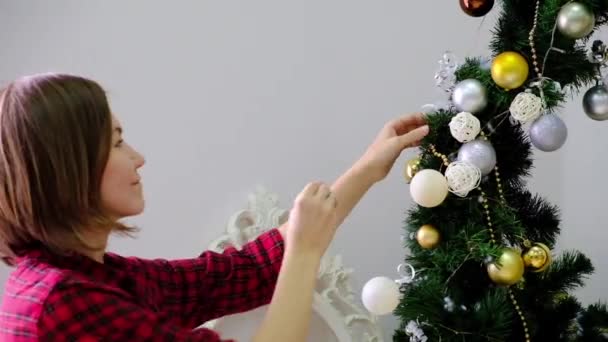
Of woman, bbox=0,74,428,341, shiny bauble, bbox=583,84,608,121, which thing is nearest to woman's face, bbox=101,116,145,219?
woman, bbox=0,74,428,341

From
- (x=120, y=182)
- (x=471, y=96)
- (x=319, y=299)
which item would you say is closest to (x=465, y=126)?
(x=471, y=96)

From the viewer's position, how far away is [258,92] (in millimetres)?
1285

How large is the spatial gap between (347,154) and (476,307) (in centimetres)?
60

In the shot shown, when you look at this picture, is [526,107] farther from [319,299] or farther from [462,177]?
[319,299]

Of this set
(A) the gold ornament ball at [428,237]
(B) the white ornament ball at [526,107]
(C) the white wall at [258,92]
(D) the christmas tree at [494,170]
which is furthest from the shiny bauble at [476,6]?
(C) the white wall at [258,92]

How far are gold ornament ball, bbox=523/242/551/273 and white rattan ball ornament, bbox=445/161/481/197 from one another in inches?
4.4

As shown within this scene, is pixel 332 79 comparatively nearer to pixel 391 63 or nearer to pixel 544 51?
pixel 391 63

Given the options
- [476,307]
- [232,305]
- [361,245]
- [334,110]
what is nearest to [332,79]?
[334,110]

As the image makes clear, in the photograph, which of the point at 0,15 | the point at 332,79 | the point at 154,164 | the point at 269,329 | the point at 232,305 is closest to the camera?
the point at 269,329

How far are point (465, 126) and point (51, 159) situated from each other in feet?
1.42

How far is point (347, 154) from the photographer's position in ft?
4.47

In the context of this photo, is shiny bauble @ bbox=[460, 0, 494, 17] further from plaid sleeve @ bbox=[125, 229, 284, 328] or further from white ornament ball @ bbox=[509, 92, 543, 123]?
plaid sleeve @ bbox=[125, 229, 284, 328]

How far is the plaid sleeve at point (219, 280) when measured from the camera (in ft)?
3.03

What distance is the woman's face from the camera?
Answer: 2.50ft
